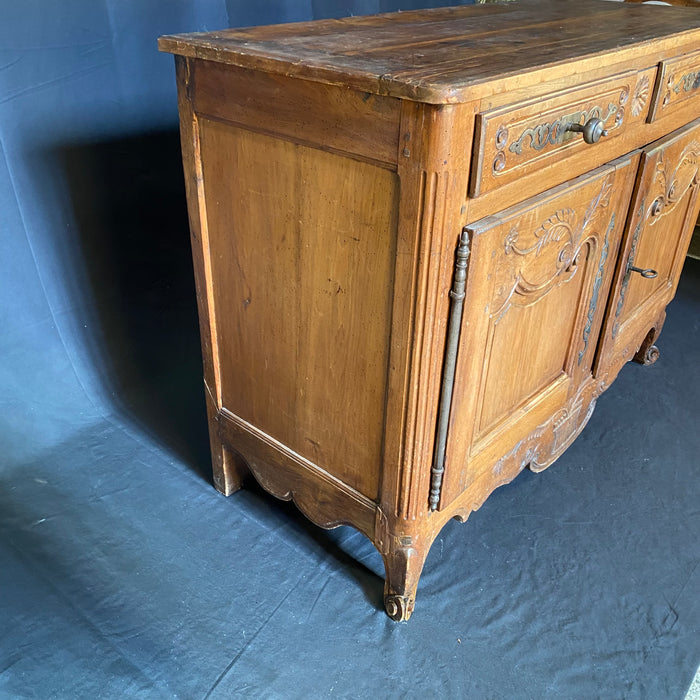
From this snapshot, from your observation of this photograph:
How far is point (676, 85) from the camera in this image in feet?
4.06

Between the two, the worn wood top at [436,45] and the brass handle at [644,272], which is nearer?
the worn wood top at [436,45]

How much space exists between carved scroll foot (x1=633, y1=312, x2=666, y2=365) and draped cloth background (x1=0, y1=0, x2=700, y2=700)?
0.19 metres

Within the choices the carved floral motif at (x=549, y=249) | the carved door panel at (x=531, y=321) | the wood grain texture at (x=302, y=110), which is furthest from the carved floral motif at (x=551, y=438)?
the wood grain texture at (x=302, y=110)

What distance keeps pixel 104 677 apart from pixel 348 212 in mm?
820

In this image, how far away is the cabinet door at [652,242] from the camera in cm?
128

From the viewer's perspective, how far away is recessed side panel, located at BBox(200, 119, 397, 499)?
2.95 ft

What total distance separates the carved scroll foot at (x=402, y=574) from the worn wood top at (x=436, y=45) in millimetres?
688

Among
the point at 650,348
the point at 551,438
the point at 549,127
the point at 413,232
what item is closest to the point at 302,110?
the point at 413,232

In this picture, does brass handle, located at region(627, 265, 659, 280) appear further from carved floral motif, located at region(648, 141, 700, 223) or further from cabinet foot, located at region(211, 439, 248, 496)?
cabinet foot, located at region(211, 439, 248, 496)

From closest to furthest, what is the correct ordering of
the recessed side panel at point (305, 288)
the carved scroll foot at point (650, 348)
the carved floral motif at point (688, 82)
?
the recessed side panel at point (305, 288) < the carved floral motif at point (688, 82) < the carved scroll foot at point (650, 348)

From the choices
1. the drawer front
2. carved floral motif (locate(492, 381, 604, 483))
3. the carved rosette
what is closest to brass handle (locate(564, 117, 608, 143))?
the carved rosette

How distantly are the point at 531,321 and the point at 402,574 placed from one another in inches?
18.6

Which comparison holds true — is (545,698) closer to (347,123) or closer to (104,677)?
(104,677)

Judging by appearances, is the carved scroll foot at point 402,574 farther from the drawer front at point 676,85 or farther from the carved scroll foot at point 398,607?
the drawer front at point 676,85
